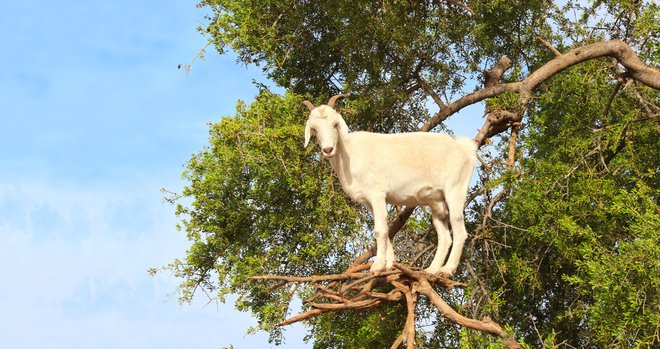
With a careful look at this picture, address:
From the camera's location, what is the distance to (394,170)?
7680 mm

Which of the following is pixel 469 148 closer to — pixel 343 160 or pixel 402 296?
pixel 343 160

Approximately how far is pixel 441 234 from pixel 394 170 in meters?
0.97

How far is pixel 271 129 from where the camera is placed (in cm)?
1009

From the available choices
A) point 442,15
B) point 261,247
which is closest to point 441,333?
point 261,247

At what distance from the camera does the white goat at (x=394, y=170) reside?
762 centimetres

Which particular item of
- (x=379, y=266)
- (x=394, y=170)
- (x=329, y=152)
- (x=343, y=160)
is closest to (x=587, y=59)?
(x=394, y=170)

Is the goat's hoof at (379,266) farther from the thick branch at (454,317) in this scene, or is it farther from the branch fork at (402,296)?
the thick branch at (454,317)

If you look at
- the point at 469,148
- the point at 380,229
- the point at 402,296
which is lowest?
the point at 402,296

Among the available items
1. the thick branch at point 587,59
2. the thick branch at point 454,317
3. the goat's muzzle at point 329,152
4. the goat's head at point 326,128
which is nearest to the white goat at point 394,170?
the goat's head at point 326,128

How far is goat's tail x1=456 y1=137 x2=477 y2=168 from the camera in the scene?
26.8ft

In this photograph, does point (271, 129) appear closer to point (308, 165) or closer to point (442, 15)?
point (308, 165)

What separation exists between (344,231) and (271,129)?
1549mm

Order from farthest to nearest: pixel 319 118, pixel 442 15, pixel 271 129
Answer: pixel 442 15, pixel 271 129, pixel 319 118

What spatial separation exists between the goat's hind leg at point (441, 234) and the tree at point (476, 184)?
1.17 metres
